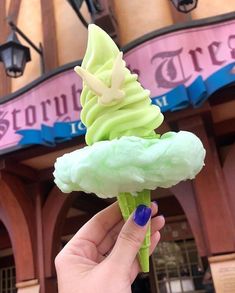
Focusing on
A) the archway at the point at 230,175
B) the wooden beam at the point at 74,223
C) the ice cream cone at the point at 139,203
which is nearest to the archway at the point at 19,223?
the wooden beam at the point at 74,223

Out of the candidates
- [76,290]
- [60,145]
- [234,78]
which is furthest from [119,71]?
[60,145]

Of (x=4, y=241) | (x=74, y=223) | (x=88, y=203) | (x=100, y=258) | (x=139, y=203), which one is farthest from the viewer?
(x=4, y=241)

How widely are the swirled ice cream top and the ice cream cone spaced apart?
29cm

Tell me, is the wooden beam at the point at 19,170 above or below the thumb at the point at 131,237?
above

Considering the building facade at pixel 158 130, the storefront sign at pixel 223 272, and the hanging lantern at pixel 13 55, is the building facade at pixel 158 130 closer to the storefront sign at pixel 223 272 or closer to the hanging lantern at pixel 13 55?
the storefront sign at pixel 223 272

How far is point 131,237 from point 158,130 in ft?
8.60

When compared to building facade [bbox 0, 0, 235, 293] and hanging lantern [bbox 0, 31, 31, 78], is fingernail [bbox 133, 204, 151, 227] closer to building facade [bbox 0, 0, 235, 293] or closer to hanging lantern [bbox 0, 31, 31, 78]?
building facade [bbox 0, 0, 235, 293]

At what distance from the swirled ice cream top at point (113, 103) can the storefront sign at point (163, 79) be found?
166 cm

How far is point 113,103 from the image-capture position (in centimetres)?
175

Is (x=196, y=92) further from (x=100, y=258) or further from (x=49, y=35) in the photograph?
(x=49, y=35)

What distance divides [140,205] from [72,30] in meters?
5.02

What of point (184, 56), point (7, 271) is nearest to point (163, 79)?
point (184, 56)

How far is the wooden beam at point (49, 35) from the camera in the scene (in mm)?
5840

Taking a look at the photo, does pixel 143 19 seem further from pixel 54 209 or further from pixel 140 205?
pixel 140 205
